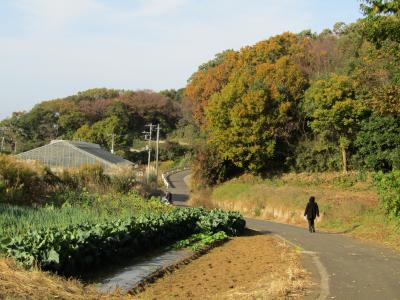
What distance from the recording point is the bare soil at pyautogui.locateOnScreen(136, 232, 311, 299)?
369 inches

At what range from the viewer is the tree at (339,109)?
38219mm

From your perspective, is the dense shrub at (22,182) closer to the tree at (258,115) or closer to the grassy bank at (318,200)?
the grassy bank at (318,200)

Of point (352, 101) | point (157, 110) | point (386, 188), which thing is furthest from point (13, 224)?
point (157, 110)

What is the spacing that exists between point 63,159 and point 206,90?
21.1 metres

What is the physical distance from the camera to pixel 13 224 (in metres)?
12.1

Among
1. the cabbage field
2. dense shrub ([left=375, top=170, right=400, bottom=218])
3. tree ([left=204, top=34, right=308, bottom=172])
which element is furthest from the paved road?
tree ([left=204, top=34, right=308, bottom=172])

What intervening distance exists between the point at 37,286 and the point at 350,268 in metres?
8.39

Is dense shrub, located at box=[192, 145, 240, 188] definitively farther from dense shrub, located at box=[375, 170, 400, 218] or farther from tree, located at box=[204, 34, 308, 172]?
dense shrub, located at box=[375, 170, 400, 218]

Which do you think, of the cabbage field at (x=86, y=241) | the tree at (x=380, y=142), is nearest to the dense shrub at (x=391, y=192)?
the cabbage field at (x=86, y=241)

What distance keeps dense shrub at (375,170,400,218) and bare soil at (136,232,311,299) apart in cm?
644

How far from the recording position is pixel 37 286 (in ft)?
24.7

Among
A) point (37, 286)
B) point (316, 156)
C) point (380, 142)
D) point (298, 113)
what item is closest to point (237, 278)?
point (37, 286)

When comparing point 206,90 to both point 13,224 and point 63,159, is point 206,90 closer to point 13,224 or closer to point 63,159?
point 63,159

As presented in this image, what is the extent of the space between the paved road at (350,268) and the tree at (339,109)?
1922cm
